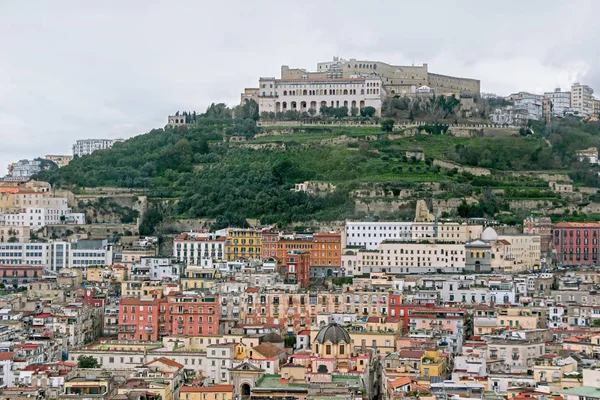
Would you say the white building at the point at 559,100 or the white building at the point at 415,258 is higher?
the white building at the point at 559,100

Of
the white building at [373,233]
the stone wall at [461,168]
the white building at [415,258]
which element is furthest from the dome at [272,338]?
the stone wall at [461,168]

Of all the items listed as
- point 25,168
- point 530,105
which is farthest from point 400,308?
point 25,168

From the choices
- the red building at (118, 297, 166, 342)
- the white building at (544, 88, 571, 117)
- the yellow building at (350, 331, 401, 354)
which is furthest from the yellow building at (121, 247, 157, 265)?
the white building at (544, 88, 571, 117)

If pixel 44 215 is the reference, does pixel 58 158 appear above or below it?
above

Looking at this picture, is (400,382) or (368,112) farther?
(368,112)

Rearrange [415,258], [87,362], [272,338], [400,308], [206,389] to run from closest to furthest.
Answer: [206,389] < [87,362] < [272,338] < [400,308] < [415,258]

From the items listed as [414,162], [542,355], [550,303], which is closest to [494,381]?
[542,355]

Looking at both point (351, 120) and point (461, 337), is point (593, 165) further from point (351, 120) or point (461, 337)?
point (461, 337)

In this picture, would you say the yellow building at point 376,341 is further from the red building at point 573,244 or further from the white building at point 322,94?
the white building at point 322,94

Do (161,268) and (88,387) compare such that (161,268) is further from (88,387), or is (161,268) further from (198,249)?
(88,387)
